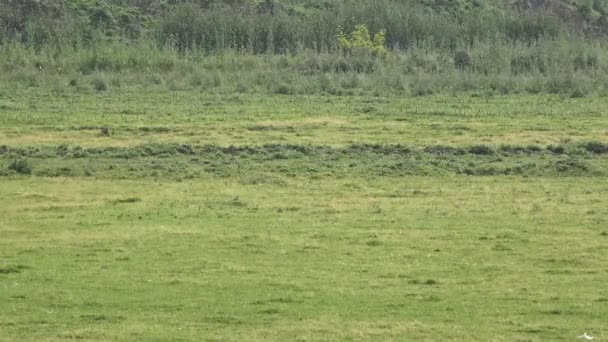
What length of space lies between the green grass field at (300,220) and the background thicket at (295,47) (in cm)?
348

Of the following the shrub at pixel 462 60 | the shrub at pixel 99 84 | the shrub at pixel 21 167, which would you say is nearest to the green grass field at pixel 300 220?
the shrub at pixel 21 167

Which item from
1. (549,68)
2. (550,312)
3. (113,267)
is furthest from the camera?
(549,68)

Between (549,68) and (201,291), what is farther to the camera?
(549,68)

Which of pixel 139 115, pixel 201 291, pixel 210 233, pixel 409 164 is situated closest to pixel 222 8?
pixel 139 115

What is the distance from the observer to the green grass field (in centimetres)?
1094

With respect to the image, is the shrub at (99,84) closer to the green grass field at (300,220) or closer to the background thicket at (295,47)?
the background thicket at (295,47)

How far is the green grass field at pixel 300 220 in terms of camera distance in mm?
10938

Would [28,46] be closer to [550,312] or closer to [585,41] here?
[585,41]

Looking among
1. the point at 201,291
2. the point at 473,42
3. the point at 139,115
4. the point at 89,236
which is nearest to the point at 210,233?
the point at 89,236

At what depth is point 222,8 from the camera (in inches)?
1716

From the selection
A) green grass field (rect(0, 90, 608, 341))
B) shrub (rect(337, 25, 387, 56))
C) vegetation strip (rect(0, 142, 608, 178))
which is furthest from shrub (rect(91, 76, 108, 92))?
vegetation strip (rect(0, 142, 608, 178))

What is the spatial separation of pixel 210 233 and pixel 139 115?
40.1 feet

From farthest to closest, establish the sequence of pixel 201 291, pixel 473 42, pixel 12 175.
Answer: pixel 473 42 < pixel 12 175 < pixel 201 291

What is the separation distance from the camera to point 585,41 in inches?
1678
